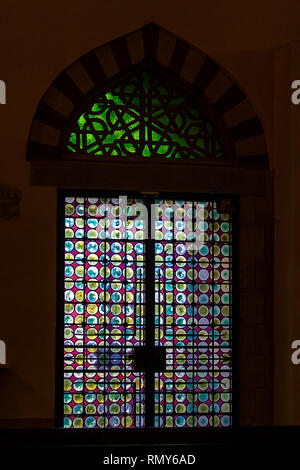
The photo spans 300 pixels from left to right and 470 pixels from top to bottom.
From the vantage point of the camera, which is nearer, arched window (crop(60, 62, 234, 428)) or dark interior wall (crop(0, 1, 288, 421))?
dark interior wall (crop(0, 1, 288, 421))

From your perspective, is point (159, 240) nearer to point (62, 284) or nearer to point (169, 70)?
point (62, 284)

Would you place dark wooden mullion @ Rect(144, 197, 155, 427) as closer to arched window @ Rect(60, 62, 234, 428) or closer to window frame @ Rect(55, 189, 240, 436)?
arched window @ Rect(60, 62, 234, 428)

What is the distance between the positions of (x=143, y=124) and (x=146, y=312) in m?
1.20

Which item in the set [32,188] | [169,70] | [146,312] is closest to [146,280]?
[146,312]

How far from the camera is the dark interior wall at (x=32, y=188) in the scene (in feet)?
15.0

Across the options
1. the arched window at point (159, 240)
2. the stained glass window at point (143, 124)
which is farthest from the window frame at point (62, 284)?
the stained glass window at point (143, 124)

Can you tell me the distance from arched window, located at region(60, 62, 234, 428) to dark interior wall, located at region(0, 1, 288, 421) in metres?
0.19

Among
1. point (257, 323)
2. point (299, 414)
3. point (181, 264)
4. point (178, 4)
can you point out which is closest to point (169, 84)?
point (178, 4)

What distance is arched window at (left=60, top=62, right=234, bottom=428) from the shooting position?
4.77 m

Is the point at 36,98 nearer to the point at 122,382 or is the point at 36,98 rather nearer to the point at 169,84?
the point at 169,84

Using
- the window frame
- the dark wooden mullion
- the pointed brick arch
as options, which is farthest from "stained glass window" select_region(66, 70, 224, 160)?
the dark wooden mullion

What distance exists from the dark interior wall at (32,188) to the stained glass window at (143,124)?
33 cm

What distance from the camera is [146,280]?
4.84 m

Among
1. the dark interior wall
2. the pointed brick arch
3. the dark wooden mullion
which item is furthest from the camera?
the dark wooden mullion
